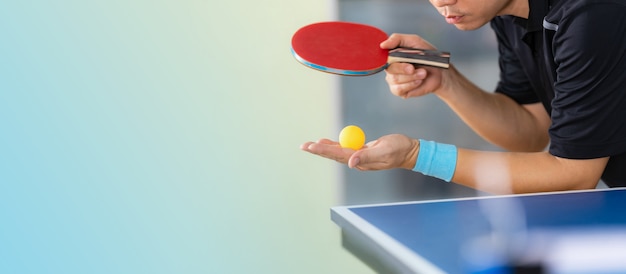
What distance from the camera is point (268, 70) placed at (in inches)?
129

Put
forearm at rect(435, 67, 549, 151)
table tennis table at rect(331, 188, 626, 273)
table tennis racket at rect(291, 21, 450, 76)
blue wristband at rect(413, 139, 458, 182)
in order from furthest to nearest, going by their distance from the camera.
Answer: forearm at rect(435, 67, 549, 151) → table tennis racket at rect(291, 21, 450, 76) → blue wristband at rect(413, 139, 458, 182) → table tennis table at rect(331, 188, 626, 273)

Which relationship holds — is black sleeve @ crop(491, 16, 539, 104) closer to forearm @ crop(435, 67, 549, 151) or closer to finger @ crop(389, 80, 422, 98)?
forearm @ crop(435, 67, 549, 151)

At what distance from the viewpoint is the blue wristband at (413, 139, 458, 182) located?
4.86ft

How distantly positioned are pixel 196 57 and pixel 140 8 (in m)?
A: 0.27

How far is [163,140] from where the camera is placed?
10.9ft

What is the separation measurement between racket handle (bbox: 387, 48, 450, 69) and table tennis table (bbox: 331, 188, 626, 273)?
351mm

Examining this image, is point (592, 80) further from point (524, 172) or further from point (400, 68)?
point (400, 68)

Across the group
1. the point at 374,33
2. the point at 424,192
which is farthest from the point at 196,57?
the point at 374,33

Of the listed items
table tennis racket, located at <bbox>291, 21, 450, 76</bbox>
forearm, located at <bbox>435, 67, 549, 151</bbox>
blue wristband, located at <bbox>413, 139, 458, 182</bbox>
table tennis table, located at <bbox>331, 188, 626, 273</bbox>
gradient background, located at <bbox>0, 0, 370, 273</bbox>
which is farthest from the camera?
gradient background, located at <bbox>0, 0, 370, 273</bbox>

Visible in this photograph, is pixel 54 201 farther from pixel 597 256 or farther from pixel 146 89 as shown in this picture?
pixel 597 256

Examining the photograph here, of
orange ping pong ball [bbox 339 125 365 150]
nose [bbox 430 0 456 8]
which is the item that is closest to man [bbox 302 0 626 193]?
nose [bbox 430 0 456 8]

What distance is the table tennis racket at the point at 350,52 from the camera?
1.59 m

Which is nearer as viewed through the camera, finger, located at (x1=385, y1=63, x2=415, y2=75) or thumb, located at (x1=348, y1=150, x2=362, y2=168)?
thumb, located at (x1=348, y1=150, x2=362, y2=168)

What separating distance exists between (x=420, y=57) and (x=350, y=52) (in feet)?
0.45
